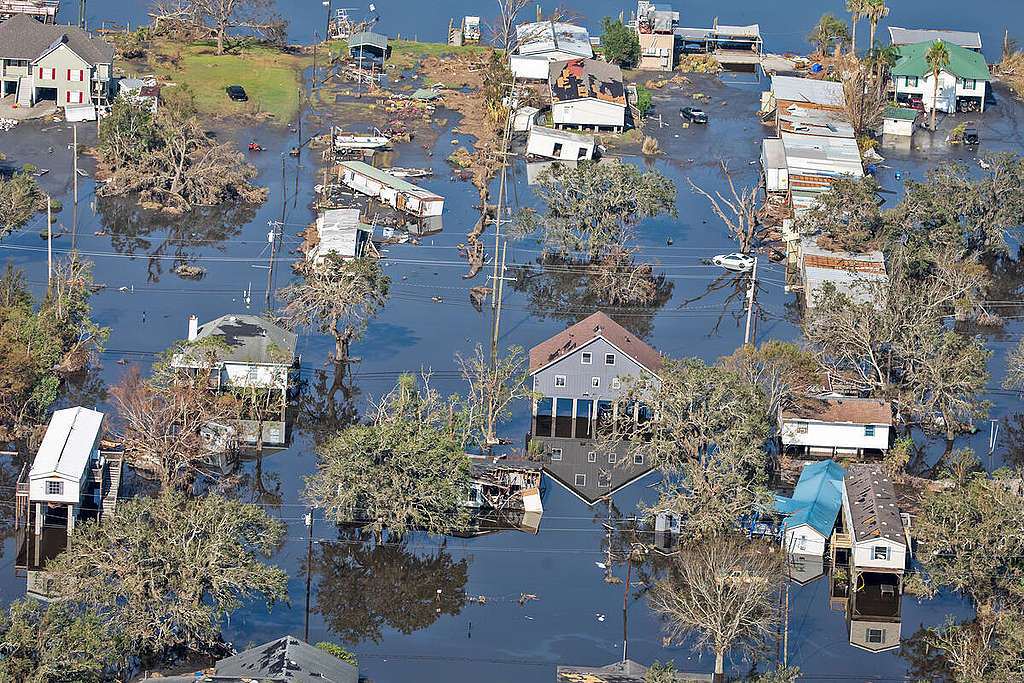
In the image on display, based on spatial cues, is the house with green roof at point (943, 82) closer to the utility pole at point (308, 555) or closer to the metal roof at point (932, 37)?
the metal roof at point (932, 37)

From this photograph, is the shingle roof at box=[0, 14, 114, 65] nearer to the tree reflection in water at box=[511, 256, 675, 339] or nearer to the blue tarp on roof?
the tree reflection in water at box=[511, 256, 675, 339]

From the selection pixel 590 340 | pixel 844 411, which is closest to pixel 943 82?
pixel 844 411

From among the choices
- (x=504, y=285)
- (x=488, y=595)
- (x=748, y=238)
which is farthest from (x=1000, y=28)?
(x=488, y=595)

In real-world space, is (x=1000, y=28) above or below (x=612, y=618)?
above

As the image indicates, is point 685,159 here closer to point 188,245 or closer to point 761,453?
point 188,245

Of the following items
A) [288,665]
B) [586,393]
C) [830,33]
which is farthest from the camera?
[830,33]

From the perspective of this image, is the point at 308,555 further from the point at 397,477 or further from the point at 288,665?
the point at 288,665
